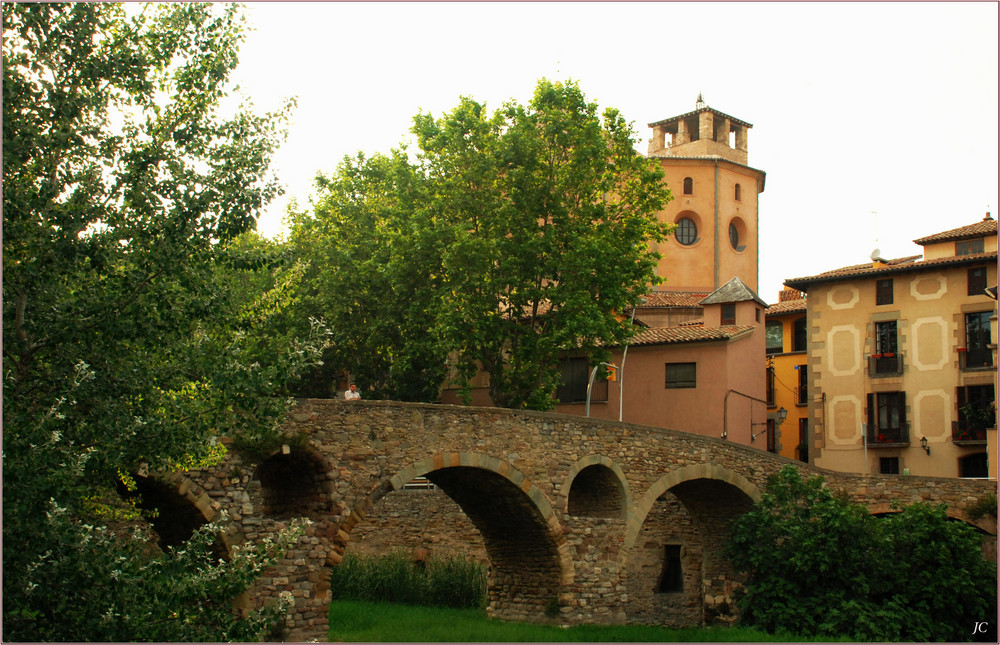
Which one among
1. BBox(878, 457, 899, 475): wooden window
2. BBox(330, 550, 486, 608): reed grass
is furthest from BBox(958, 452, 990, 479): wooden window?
BBox(330, 550, 486, 608): reed grass

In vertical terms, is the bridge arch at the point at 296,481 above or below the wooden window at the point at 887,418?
below

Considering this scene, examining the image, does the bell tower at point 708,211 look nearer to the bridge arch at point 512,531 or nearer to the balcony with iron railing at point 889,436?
the balcony with iron railing at point 889,436

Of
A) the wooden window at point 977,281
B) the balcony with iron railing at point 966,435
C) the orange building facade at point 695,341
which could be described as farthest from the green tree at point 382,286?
the wooden window at point 977,281

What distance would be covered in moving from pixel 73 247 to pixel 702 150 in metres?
35.9

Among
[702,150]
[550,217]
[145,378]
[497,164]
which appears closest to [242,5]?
[145,378]

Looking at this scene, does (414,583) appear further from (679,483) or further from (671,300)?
(671,300)

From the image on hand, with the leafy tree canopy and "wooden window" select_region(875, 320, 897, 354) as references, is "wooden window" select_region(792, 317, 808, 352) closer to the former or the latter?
"wooden window" select_region(875, 320, 897, 354)

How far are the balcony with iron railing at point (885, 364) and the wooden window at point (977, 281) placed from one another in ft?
10.0

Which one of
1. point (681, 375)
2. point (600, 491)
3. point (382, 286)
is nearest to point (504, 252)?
point (382, 286)

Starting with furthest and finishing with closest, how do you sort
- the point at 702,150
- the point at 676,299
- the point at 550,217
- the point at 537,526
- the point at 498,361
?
1. the point at 702,150
2. the point at 676,299
3. the point at 550,217
4. the point at 498,361
5. the point at 537,526

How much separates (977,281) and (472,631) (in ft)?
66.9

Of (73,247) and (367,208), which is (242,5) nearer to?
(73,247)

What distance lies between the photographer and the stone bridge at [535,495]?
18969 mm

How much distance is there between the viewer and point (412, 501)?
101 ft
